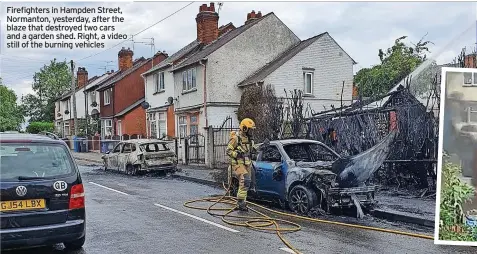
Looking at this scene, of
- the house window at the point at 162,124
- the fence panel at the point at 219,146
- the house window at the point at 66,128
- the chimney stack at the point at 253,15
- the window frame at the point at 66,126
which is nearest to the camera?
the fence panel at the point at 219,146

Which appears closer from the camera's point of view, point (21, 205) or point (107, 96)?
point (21, 205)

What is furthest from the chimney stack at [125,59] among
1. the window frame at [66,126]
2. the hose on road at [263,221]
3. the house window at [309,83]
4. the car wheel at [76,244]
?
the car wheel at [76,244]

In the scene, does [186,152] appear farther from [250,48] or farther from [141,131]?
[141,131]

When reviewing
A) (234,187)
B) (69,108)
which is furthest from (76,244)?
(69,108)

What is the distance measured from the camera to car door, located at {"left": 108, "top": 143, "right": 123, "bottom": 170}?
20.4 metres

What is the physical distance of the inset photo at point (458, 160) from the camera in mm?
4645

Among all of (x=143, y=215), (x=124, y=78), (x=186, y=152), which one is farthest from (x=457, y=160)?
(x=124, y=78)

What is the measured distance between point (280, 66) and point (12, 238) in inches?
806

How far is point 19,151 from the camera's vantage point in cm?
612

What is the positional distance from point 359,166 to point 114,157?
13.7m

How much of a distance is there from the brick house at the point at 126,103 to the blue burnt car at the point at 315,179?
86.1 ft

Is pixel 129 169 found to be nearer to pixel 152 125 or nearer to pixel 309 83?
pixel 309 83

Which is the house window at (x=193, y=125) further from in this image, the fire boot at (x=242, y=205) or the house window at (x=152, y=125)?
the fire boot at (x=242, y=205)

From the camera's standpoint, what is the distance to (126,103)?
131 ft
